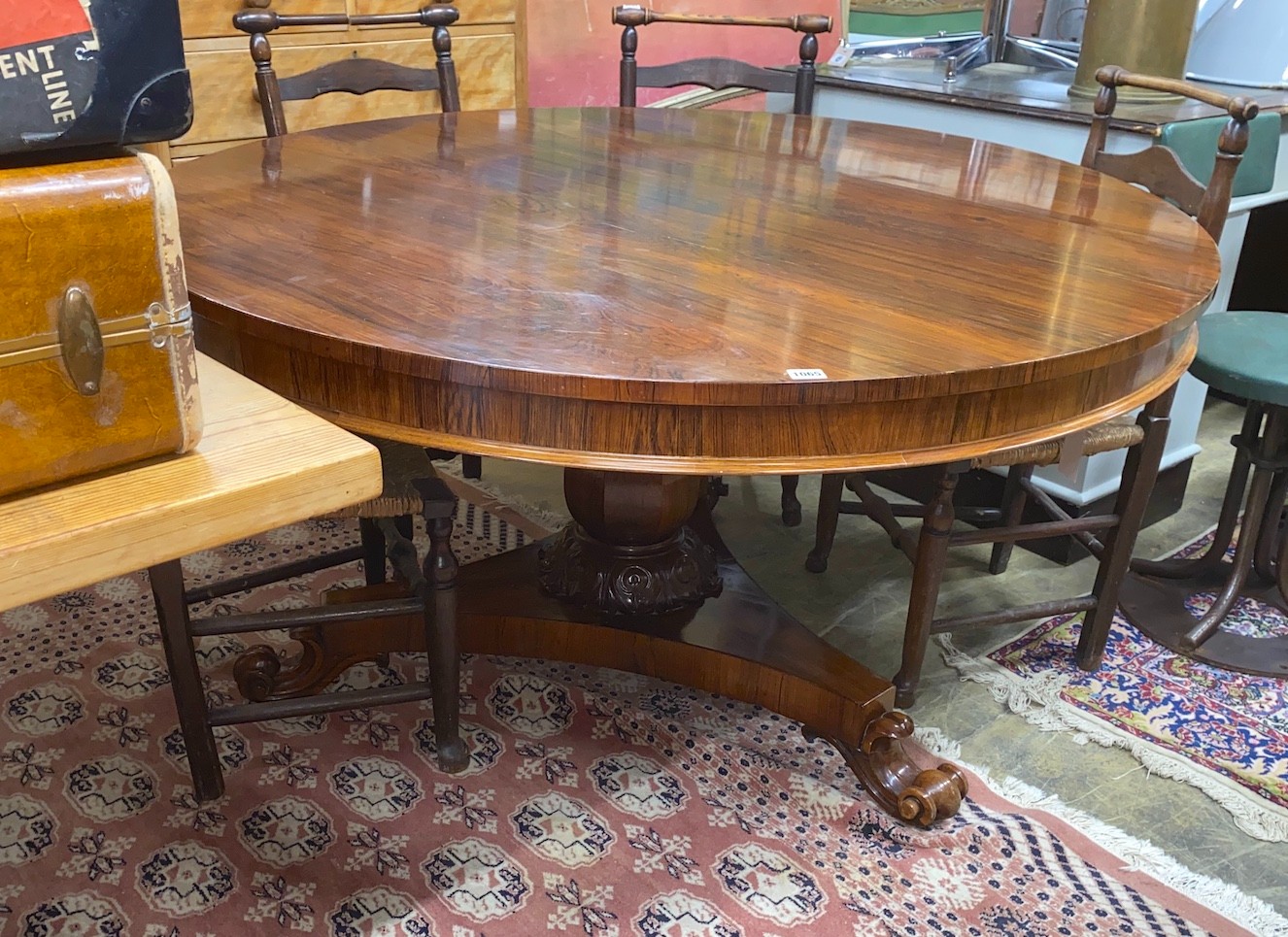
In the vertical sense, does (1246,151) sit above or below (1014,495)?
above

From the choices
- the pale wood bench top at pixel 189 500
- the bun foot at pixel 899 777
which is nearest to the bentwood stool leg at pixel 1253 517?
the bun foot at pixel 899 777

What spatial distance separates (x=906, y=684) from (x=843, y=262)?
0.85 meters

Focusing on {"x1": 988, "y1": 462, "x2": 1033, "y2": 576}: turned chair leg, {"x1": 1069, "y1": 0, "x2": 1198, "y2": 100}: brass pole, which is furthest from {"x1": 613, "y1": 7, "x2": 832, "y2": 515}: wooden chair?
{"x1": 1069, "y1": 0, "x2": 1198, "y2": 100}: brass pole

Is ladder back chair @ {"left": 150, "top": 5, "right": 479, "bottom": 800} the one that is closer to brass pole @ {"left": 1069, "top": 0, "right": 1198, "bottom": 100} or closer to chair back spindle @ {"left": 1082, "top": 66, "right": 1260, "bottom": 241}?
chair back spindle @ {"left": 1082, "top": 66, "right": 1260, "bottom": 241}

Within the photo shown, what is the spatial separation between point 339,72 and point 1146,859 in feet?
6.75

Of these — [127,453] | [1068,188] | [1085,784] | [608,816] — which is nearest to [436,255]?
[127,453]

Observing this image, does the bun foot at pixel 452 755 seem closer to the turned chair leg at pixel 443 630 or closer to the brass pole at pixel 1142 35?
the turned chair leg at pixel 443 630

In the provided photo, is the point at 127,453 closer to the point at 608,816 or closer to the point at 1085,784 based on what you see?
the point at 608,816

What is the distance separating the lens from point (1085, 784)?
1.79m

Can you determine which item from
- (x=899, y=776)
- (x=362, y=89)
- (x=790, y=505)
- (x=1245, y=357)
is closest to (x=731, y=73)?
(x=362, y=89)

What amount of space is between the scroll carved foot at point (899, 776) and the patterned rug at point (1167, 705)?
0.37m

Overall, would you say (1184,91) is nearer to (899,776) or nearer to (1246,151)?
(1246,151)

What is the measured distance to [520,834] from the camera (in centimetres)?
163

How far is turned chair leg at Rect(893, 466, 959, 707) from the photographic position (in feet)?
5.83
